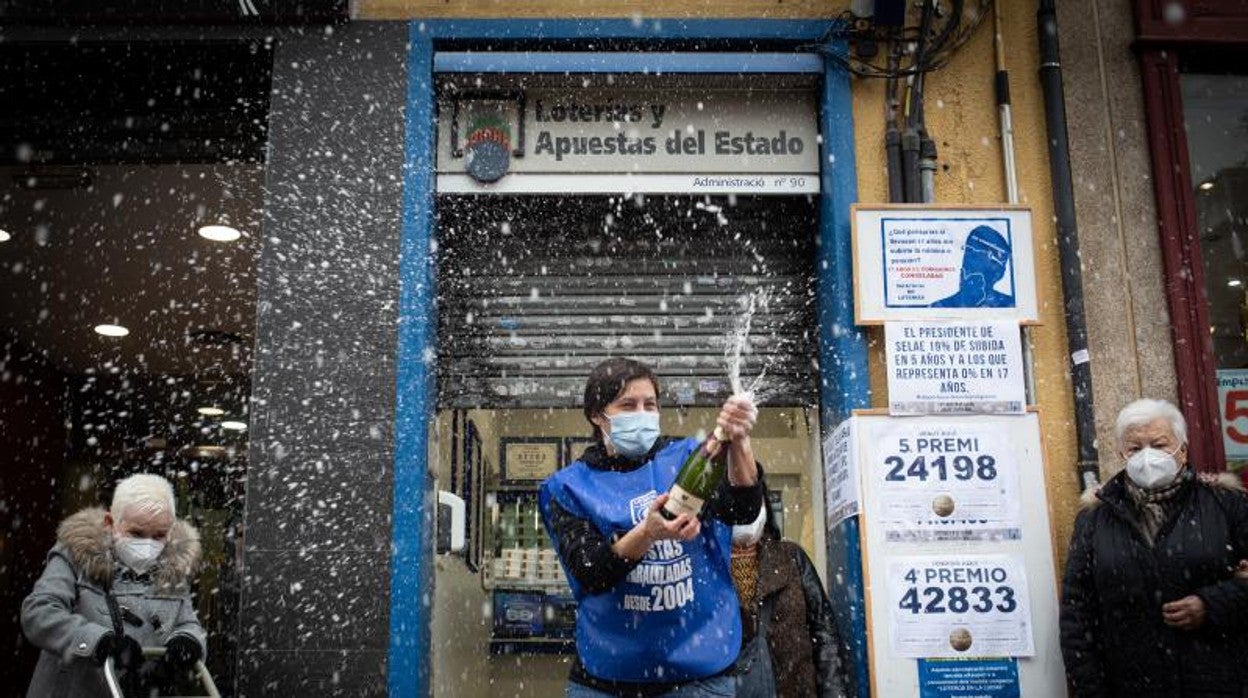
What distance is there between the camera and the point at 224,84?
20.4 feet

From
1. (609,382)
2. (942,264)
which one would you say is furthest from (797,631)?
(942,264)

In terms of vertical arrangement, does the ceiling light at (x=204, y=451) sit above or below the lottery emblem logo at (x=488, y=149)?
below


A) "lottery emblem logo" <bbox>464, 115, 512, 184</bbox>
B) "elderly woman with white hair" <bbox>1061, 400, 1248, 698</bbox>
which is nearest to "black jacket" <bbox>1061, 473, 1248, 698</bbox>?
"elderly woman with white hair" <bbox>1061, 400, 1248, 698</bbox>

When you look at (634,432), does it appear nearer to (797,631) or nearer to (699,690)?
(699,690)

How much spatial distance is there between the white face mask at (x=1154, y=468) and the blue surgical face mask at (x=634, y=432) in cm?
216

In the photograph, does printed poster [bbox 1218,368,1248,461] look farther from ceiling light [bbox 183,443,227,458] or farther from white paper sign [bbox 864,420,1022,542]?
ceiling light [bbox 183,443,227,458]

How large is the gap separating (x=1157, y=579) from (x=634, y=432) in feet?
7.45

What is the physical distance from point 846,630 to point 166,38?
175 inches

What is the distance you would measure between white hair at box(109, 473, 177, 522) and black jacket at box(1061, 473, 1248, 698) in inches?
145

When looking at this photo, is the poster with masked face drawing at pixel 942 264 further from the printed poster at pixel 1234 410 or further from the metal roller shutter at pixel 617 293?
the printed poster at pixel 1234 410

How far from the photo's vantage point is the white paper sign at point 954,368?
5312 mm

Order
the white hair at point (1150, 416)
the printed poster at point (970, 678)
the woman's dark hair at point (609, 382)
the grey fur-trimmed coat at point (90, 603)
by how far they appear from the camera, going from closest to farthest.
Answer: the woman's dark hair at point (609, 382) → the grey fur-trimmed coat at point (90, 603) → the white hair at point (1150, 416) → the printed poster at point (970, 678)

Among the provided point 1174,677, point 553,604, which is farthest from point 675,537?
point 553,604

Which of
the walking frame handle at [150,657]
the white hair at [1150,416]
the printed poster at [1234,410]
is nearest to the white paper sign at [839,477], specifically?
the white hair at [1150,416]
